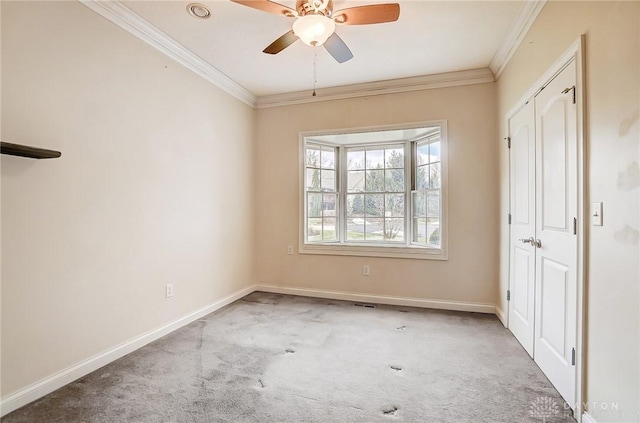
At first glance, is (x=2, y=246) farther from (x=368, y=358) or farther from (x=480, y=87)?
(x=480, y=87)

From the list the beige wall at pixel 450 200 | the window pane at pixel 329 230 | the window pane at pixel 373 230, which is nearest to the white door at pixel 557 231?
the beige wall at pixel 450 200

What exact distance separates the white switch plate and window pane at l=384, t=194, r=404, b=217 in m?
2.54

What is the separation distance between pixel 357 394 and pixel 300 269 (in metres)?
2.33

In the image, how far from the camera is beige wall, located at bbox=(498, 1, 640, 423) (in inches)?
51.2

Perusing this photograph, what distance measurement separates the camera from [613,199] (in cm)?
143

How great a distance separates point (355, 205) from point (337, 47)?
92.9 inches

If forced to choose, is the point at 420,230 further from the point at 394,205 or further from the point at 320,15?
the point at 320,15

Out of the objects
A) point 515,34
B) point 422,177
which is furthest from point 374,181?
point 515,34

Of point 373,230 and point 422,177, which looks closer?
point 422,177

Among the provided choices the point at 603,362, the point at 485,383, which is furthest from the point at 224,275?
the point at 603,362

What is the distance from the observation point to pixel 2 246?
1.72 m

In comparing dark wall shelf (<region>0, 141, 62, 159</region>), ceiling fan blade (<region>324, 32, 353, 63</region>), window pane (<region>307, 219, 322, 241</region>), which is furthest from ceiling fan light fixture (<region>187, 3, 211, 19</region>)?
window pane (<region>307, 219, 322, 241</region>)

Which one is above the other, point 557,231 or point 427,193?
point 427,193

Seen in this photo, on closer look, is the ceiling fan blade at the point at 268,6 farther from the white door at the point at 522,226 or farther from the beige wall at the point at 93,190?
the white door at the point at 522,226
